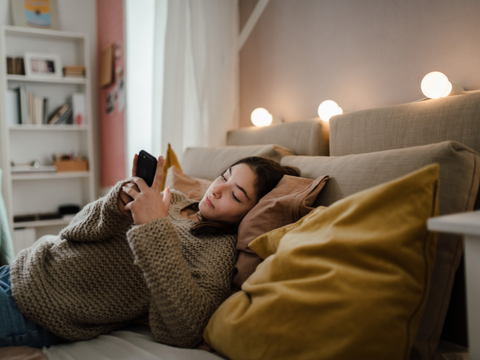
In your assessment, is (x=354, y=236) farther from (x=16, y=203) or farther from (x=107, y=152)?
(x=16, y=203)

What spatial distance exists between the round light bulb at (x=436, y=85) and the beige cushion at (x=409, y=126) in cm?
11

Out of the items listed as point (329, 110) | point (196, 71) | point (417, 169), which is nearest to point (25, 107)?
point (196, 71)

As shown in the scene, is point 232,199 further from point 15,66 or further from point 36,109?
point 15,66

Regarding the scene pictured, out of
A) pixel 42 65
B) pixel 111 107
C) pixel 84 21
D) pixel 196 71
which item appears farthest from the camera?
pixel 84 21

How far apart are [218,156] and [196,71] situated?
770 millimetres

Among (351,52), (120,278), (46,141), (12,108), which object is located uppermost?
(351,52)

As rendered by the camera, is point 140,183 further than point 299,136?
No

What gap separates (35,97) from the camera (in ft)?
10.4

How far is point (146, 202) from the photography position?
38.2 inches

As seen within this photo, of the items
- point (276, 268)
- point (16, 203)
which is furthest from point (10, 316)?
point (16, 203)

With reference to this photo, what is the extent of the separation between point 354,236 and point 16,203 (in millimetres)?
3445

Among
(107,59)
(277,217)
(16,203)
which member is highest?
(107,59)

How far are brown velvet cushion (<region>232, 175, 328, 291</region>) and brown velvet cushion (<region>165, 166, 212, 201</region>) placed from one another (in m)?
0.52

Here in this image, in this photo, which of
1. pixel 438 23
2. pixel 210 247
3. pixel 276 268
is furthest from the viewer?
pixel 438 23
